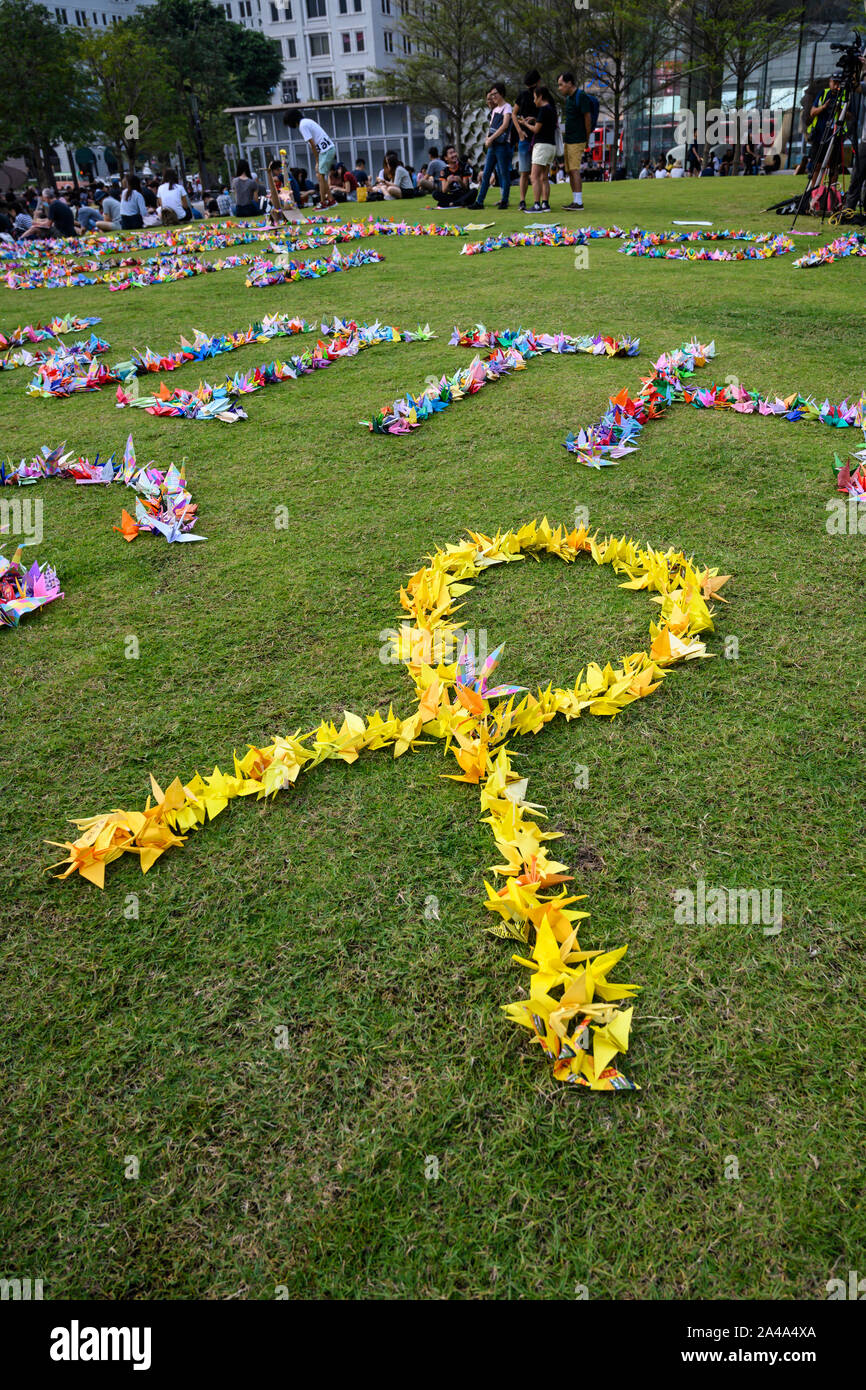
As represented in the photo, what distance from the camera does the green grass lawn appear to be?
1.64 meters

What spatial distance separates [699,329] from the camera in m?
7.43

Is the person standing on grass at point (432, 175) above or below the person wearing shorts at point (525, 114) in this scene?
above

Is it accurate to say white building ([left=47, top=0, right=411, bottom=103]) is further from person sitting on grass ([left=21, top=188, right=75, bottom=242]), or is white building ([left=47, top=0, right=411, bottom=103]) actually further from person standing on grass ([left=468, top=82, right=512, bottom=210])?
person standing on grass ([left=468, top=82, right=512, bottom=210])

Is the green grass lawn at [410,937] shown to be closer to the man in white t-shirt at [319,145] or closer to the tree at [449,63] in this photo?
the man in white t-shirt at [319,145]

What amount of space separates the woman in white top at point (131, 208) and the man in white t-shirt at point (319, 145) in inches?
212

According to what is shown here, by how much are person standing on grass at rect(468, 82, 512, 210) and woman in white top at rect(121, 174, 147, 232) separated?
11.4 metres

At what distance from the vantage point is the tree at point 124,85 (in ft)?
Result: 131

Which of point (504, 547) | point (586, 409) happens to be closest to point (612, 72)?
point (586, 409)

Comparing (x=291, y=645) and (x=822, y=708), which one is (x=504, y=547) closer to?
(x=291, y=645)

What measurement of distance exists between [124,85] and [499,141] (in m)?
36.6

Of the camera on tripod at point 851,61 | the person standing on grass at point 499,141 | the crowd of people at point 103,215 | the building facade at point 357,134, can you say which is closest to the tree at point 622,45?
the crowd of people at point 103,215

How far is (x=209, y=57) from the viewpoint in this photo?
54812mm

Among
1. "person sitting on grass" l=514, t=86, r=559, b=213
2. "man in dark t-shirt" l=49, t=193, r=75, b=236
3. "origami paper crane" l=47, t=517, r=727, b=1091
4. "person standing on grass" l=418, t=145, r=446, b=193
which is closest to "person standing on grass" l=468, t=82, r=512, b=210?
"person sitting on grass" l=514, t=86, r=559, b=213

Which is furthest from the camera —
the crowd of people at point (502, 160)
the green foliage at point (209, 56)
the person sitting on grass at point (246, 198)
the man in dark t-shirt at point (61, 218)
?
the green foliage at point (209, 56)
